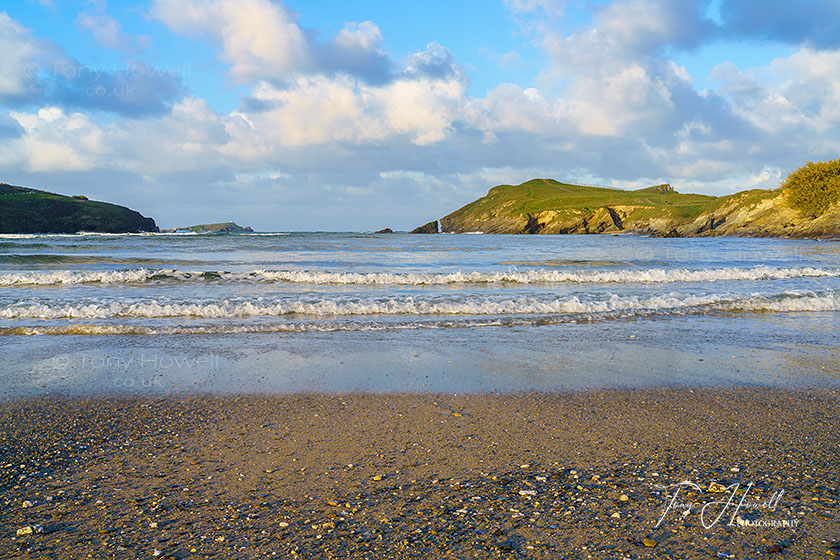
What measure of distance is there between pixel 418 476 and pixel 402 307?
8.42 meters

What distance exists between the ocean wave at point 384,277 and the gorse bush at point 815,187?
70565 mm

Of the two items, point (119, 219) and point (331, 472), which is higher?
point (119, 219)

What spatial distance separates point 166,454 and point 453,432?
247 centimetres

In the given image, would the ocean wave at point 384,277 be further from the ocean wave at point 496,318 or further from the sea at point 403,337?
the ocean wave at point 496,318

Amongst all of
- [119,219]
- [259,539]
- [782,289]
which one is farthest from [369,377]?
[119,219]

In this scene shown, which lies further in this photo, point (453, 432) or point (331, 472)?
point (453, 432)

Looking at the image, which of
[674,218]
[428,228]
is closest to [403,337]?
[674,218]

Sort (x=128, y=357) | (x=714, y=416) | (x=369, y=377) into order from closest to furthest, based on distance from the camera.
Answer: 1. (x=714, y=416)
2. (x=369, y=377)
3. (x=128, y=357)

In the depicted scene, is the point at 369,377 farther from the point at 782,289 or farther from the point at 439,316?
the point at 782,289

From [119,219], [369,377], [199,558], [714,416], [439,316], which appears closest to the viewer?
[199,558]

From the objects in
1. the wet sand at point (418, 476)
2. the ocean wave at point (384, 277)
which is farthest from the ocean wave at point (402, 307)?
the wet sand at point (418, 476)

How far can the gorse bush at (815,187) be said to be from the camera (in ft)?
243

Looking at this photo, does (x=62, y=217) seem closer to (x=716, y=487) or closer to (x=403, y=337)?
Answer: (x=403, y=337)

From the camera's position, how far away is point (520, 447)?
14.0 feet
